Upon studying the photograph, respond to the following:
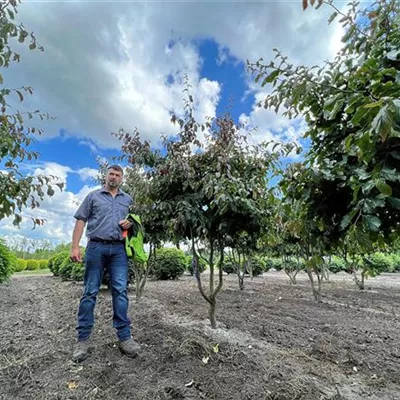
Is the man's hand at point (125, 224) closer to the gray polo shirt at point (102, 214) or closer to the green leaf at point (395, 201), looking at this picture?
the gray polo shirt at point (102, 214)

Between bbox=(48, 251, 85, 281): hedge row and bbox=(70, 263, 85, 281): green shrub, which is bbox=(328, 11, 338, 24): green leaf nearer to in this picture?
bbox=(48, 251, 85, 281): hedge row

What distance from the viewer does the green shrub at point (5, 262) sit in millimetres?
8016

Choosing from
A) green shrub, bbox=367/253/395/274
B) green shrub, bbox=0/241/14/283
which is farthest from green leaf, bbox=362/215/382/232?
green shrub, bbox=367/253/395/274

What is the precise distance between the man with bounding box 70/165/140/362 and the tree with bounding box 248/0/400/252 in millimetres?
1689

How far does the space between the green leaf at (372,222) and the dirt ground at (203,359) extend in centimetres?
157

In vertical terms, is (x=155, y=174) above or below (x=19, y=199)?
above

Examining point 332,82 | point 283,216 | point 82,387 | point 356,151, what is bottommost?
point 82,387

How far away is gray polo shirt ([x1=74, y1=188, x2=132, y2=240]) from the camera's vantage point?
2.75m

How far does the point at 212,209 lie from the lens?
3535 millimetres

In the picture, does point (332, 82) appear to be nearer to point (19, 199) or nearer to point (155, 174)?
point (19, 199)

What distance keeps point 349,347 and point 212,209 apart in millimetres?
2221

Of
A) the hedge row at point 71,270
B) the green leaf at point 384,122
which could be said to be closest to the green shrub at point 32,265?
the hedge row at point 71,270

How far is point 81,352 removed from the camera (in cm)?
252


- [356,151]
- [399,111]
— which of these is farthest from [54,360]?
[399,111]
